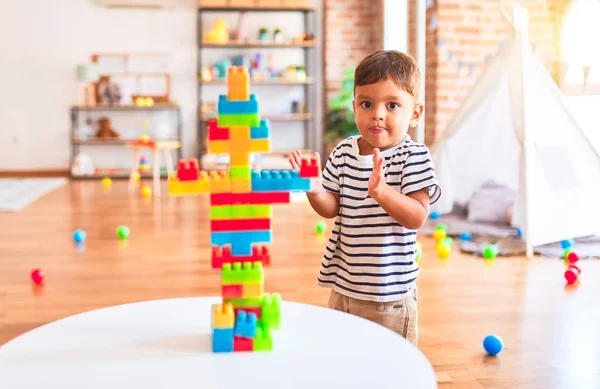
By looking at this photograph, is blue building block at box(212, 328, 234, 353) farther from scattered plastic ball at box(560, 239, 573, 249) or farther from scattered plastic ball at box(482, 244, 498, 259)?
scattered plastic ball at box(560, 239, 573, 249)

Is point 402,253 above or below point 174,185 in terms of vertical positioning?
below

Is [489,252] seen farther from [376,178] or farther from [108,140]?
[108,140]

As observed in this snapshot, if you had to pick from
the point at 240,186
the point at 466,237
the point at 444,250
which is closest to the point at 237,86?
the point at 240,186

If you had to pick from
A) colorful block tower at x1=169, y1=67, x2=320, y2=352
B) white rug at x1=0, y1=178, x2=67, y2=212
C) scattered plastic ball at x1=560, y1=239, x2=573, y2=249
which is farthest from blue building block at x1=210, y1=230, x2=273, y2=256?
white rug at x1=0, y1=178, x2=67, y2=212

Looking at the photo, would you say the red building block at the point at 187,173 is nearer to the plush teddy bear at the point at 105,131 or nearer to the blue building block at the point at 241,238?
the blue building block at the point at 241,238

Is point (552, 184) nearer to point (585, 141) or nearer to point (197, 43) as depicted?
point (585, 141)

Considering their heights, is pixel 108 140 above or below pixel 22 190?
above

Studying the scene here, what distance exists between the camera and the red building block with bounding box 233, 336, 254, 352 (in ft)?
3.39

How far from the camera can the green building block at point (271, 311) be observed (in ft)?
3.50

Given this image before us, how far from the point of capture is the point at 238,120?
1.06m

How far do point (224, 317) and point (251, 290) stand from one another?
56 millimetres

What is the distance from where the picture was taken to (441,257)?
3838 millimetres

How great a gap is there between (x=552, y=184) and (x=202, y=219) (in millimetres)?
2431

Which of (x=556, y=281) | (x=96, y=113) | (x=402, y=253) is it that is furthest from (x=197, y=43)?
(x=402, y=253)
